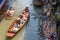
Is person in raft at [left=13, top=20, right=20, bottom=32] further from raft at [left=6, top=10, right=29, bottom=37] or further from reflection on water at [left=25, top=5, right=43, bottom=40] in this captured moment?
reflection on water at [left=25, top=5, right=43, bottom=40]

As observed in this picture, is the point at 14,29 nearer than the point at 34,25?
Yes

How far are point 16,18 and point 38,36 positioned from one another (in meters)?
0.48

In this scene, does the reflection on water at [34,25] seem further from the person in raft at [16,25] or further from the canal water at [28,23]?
the person in raft at [16,25]

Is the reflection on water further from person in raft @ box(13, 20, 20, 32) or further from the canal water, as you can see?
person in raft @ box(13, 20, 20, 32)

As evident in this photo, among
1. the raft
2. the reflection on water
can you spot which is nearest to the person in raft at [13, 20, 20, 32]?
the raft

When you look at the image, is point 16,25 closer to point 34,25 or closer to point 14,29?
point 14,29

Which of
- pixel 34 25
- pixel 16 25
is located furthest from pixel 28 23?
pixel 16 25

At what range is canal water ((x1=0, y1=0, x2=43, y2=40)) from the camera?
95.7 inches

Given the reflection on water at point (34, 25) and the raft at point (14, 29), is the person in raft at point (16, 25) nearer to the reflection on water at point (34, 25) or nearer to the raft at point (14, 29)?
the raft at point (14, 29)

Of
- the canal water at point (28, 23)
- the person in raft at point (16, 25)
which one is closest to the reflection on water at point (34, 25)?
the canal water at point (28, 23)

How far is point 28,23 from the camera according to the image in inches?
106

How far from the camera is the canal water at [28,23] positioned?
243 centimetres

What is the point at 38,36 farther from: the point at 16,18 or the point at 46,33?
the point at 16,18

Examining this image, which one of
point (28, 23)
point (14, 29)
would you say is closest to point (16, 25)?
point (14, 29)
